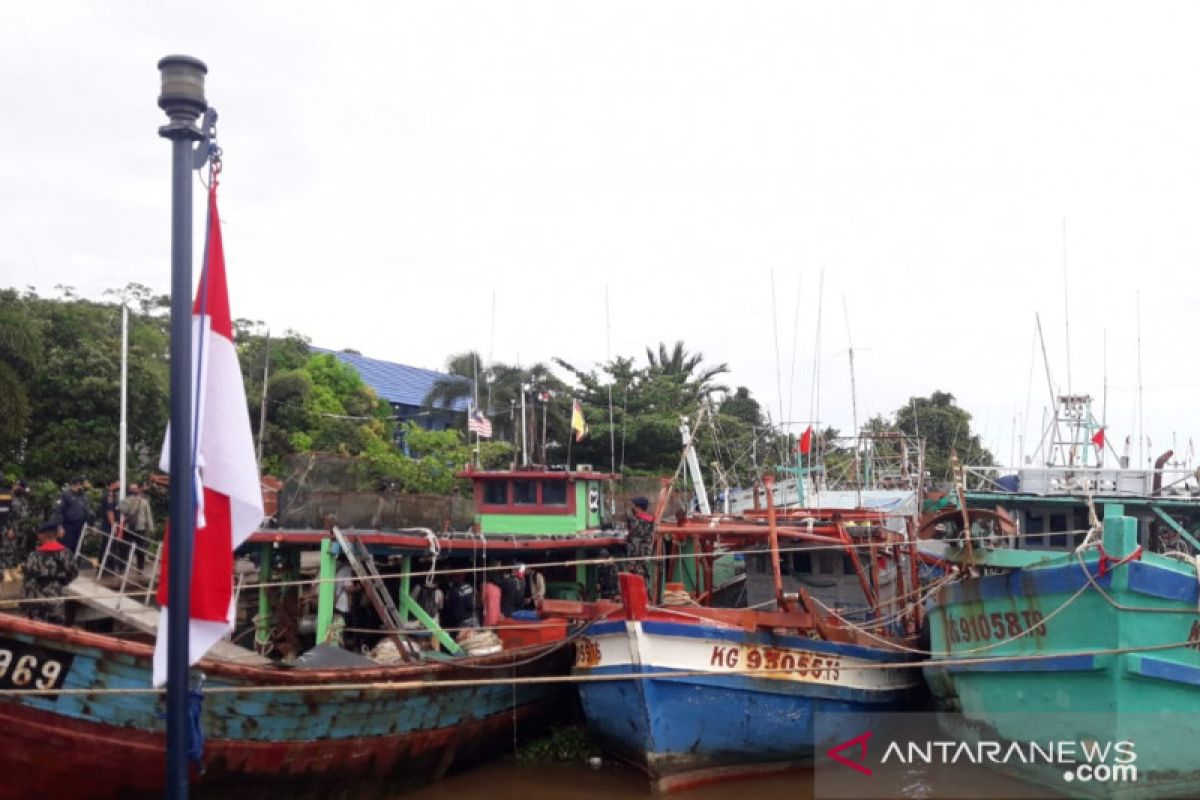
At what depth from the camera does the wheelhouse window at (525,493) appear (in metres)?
15.4

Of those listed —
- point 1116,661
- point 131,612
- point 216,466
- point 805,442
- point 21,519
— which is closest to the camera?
point 216,466

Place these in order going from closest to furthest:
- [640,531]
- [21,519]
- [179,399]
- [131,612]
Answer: [179,399] < [131,612] < [640,531] < [21,519]

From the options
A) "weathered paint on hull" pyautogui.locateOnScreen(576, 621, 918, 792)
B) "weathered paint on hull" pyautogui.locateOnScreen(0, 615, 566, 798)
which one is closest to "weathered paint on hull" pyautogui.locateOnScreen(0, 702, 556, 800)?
"weathered paint on hull" pyautogui.locateOnScreen(0, 615, 566, 798)

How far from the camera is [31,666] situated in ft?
25.5

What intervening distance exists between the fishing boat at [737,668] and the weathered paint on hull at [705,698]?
13 millimetres

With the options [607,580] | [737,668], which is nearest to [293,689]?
[737,668]

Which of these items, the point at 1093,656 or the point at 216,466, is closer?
the point at 216,466

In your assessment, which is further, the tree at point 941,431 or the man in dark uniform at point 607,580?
the tree at point 941,431

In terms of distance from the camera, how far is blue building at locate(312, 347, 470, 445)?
3494 cm

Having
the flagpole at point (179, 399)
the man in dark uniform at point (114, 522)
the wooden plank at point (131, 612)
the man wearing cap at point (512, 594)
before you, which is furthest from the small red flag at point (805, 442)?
the flagpole at point (179, 399)

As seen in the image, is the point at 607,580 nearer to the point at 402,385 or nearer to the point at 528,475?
the point at 528,475

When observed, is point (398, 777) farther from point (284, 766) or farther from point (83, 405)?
point (83, 405)

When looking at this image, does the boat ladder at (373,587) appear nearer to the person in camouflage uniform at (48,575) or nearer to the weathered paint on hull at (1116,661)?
the person in camouflage uniform at (48,575)

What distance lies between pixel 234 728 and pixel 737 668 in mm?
5055
